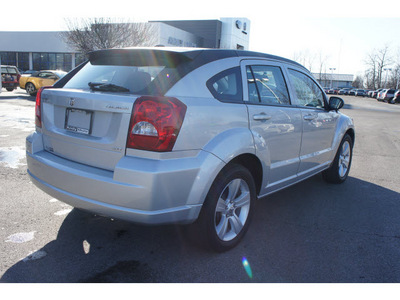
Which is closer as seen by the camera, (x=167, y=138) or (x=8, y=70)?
(x=167, y=138)

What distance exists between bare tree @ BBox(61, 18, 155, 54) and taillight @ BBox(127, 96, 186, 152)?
28.3m

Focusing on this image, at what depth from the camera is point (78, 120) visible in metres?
2.90

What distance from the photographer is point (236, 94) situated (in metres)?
3.21

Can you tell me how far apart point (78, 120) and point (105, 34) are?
1141 inches

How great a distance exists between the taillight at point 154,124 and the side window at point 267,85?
1066 mm

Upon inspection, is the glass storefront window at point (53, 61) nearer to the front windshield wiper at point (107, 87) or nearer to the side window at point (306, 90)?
the side window at point (306, 90)

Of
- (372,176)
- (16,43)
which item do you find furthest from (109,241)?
(16,43)

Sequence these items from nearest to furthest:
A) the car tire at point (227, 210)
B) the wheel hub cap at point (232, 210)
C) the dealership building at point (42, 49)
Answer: the car tire at point (227, 210), the wheel hub cap at point (232, 210), the dealership building at point (42, 49)

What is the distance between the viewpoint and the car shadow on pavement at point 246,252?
109 inches

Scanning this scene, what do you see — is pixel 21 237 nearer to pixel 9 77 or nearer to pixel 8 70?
pixel 9 77

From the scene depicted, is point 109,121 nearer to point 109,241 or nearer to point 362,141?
point 109,241

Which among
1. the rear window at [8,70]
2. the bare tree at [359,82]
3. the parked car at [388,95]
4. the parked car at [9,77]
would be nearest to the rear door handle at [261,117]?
the parked car at [9,77]

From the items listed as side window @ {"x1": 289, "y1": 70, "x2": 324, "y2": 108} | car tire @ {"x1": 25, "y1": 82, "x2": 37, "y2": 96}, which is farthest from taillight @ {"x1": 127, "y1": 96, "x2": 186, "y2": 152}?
car tire @ {"x1": 25, "y1": 82, "x2": 37, "y2": 96}

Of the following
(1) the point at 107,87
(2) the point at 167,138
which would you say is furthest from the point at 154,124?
(1) the point at 107,87
